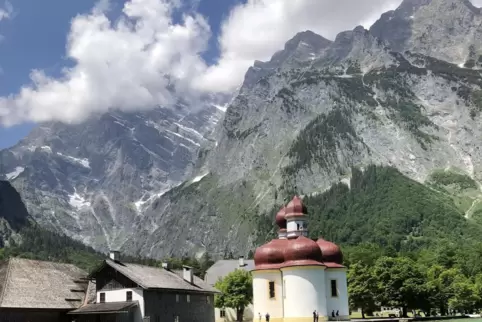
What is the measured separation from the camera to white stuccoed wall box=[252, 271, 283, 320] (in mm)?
72938

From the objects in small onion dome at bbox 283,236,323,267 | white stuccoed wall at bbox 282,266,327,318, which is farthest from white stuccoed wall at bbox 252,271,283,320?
small onion dome at bbox 283,236,323,267

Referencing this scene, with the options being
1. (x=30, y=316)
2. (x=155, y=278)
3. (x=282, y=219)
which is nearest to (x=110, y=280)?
(x=155, y=278)

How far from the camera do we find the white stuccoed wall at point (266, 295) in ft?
239

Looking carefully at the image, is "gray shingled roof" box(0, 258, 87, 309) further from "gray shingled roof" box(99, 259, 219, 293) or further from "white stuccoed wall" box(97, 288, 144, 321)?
"gray shingled roof" box(99, 259, 219, 293)

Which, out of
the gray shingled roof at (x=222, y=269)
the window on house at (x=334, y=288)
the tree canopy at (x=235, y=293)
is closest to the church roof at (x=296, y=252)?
the window on house at (x=334, y=288)

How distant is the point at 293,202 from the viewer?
→ 81625 mm

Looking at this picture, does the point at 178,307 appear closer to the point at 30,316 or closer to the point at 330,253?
the point at 30,316

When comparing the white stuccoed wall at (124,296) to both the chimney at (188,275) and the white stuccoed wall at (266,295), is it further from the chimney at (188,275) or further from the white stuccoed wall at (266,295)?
the white stuccoed wall at (266,295)

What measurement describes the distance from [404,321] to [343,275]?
911cm

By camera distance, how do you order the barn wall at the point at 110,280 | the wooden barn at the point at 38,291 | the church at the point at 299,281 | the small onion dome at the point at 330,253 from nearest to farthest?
the wooden barn at the point at 38,291
the barn wall at the point at 110,280
the church at the point at 299,281
the small onion dome at the point at 330,253

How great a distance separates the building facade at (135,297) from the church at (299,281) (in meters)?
9.37

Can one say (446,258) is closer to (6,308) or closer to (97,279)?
(97,279)

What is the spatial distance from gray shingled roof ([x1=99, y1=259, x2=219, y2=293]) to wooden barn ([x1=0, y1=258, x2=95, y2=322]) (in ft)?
18.9

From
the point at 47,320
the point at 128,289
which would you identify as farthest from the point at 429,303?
the point at 47,320
